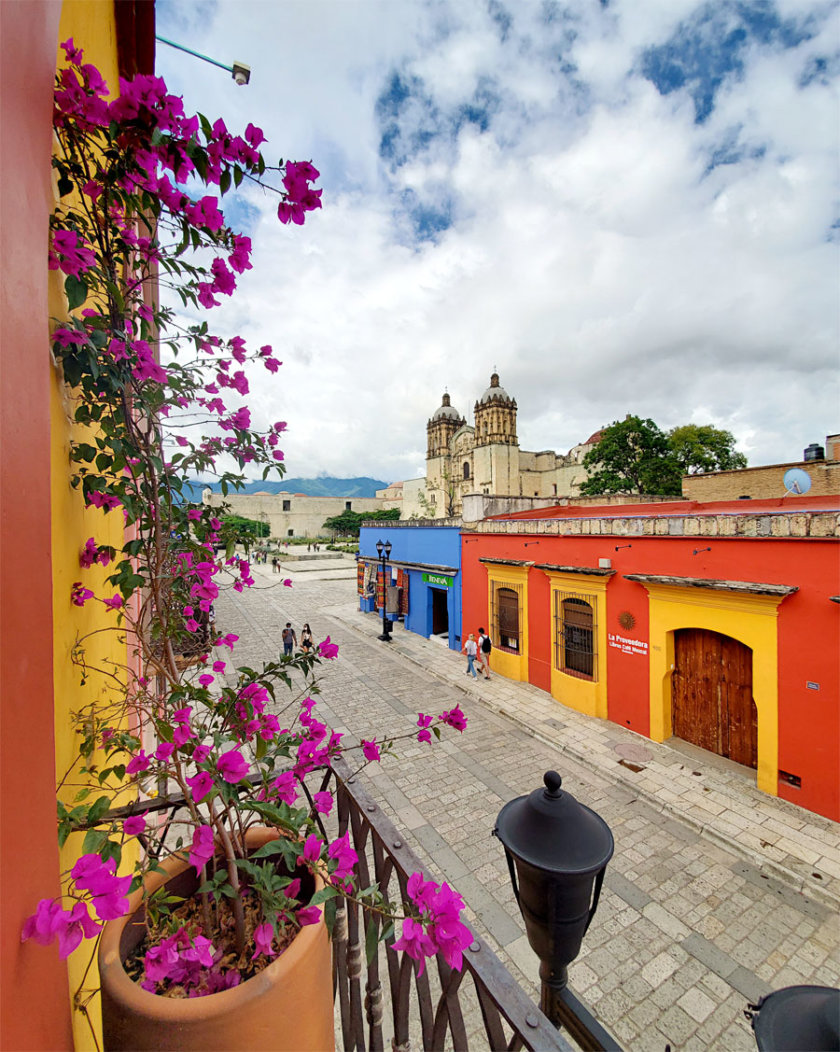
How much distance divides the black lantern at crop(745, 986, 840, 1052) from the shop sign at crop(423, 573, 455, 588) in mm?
12587

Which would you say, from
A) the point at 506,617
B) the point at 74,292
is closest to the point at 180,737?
the point at 74,292

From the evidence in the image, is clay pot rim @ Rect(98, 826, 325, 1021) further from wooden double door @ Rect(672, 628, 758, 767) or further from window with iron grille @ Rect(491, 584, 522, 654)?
window with iron grille @ Rect(491, 584, 522, 654)

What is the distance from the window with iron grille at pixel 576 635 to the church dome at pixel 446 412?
56737mm

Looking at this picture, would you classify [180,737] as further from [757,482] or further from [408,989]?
[757,482]

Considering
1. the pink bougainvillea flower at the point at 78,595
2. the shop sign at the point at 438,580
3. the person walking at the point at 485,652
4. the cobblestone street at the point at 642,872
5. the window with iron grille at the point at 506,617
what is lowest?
the cobblestone street at the point at 642,872

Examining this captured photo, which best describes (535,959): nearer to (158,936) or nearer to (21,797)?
(158,936)

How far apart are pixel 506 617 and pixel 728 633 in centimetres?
530

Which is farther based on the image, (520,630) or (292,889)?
(520,630)

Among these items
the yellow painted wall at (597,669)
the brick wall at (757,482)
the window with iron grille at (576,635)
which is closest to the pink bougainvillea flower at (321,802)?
the yellow painted wall at (597,669)

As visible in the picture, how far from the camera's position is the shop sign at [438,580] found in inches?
545

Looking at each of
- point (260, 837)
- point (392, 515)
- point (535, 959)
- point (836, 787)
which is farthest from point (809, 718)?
point (392, 515)

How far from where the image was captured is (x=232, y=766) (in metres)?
1.45

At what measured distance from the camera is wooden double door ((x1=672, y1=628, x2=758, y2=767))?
7.04 m

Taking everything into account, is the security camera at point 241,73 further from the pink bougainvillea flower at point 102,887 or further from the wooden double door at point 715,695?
the wooden double door at point 715,695
